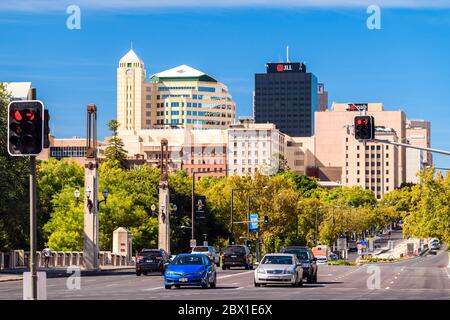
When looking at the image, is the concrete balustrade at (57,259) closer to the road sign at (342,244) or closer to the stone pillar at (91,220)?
the stone pillar at (91,220)

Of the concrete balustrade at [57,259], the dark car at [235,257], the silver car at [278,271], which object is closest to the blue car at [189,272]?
the silver car at [278,271]

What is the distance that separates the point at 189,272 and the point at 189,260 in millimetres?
1101

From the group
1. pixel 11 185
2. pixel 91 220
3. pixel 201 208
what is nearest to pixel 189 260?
pixel 11 185

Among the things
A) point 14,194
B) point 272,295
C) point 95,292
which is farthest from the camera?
point 14,194

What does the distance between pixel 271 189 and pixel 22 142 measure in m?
127

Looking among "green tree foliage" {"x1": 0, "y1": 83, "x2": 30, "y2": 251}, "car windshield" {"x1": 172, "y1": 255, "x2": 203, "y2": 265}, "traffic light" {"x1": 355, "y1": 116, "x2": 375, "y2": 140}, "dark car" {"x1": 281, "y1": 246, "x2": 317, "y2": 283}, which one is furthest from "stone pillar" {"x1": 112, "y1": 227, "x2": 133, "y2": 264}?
"traffic light" {"x1": 355, "y1": 116, "x2": 375, "y2": 140}

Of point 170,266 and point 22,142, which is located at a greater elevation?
point 22,142

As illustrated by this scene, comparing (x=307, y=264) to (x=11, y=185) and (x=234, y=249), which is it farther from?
(x=234, y=249)

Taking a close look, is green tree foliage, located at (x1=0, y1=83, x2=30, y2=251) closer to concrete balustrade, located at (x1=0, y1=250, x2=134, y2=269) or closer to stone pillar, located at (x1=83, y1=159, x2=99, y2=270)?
concrete balustrade, located at (x1=0, y1=250, x2=134, y2=269)

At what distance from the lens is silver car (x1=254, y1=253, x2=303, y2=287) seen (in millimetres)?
47594

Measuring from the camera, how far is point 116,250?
9719 centimetres

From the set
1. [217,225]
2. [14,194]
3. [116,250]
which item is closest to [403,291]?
[14,194]

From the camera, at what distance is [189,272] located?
45531 mm
